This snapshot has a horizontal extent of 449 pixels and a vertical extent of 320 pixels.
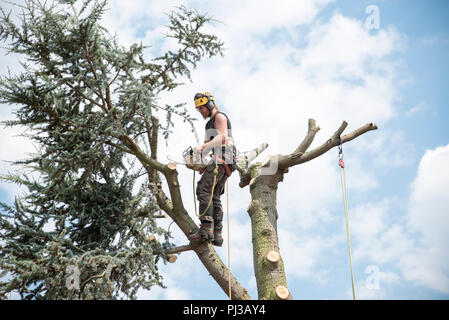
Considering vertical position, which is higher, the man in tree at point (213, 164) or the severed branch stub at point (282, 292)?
the man in tree at point (213, 164)

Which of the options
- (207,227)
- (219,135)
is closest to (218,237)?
(207,227)

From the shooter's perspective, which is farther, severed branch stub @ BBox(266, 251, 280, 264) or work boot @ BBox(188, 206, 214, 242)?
severed branch stub @ BBox(266, 251, 280, 264)

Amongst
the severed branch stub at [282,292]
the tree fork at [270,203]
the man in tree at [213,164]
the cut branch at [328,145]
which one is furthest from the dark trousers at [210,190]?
the cut branch at [328,145]

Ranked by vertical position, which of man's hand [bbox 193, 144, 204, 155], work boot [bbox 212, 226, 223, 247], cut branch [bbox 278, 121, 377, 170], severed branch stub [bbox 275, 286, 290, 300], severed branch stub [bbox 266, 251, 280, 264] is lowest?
severed branch stub [bbox 275, 286, 290, 300]

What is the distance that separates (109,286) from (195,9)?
4358 mm

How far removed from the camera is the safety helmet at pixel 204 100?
6.27 meters

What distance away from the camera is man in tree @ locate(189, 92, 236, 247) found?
19.9 ft

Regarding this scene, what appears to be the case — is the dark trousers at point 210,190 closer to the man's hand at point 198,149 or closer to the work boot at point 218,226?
the work boot at point 218,226

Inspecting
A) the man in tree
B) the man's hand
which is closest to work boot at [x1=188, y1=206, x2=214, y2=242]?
the man in tree

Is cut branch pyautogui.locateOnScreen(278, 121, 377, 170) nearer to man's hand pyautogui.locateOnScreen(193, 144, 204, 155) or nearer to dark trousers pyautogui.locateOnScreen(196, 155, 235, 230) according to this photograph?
dark trousers pyautogui.locateOnScreen(196, 155, 235, 230)

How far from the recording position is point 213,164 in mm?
6125

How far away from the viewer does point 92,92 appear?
6.38 metres
